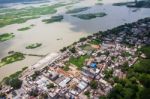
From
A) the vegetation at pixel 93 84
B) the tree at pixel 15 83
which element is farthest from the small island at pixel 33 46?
the vegetation at pixel 93 84

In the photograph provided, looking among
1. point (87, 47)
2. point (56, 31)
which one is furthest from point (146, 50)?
point (56, 31)

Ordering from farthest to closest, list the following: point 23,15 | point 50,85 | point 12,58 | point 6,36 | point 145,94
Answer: point 23,15, point 6,36, point 12,58, point 50,85, point 145,94

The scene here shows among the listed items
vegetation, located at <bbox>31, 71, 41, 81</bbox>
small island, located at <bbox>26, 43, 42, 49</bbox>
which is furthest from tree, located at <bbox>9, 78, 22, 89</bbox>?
small island, located at <bbox>26, 43, 42, 49</bbox>

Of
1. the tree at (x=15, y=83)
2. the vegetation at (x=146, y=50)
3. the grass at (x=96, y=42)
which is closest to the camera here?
the tree at (x=15, y=83)

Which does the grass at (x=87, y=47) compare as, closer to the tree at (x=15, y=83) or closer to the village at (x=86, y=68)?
the village at (x=86, y=68)

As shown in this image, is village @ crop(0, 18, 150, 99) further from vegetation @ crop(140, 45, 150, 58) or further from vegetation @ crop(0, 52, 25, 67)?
vegetation @ crop(0, 52, 25, 67)

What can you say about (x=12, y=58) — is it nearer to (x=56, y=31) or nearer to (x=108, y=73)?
(x=56, y=31)
